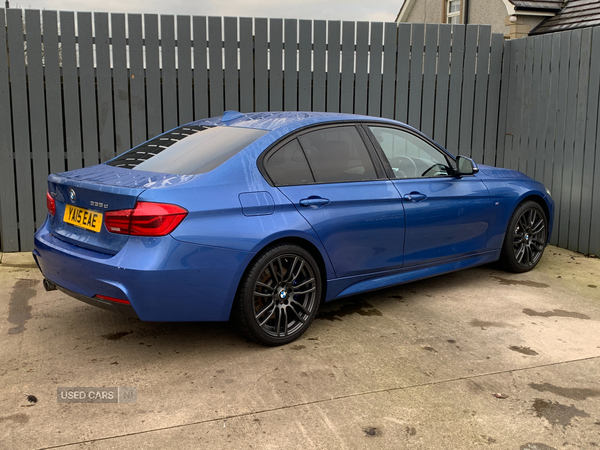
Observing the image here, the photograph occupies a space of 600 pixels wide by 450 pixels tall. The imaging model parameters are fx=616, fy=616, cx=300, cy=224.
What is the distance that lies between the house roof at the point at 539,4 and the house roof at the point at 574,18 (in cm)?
22

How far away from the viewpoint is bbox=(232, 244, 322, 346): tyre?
155 inches

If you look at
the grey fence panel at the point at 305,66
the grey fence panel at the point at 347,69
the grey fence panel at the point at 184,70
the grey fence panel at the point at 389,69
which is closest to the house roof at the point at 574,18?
the grey fence panel at the point at 389,69

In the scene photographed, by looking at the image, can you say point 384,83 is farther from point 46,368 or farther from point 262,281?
point 46,368

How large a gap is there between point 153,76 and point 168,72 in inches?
7.1

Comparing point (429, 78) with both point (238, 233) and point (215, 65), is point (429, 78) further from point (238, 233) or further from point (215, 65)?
point (238, 233)

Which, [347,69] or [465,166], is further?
[347,69]

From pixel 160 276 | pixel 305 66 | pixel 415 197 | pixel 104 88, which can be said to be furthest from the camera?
pixel 305 66

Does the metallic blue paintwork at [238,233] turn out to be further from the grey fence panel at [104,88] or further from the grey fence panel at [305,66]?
the grey fence panel at [305,66]

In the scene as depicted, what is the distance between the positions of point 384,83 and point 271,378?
514 centimetres

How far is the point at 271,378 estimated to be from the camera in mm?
3730

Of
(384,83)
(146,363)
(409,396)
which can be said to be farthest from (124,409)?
(384,83)

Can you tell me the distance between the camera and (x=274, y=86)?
757 cm

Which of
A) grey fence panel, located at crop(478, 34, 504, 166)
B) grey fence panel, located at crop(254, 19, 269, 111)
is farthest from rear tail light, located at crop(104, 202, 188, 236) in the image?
grey fence panel, located at crop(478, 34, 504, 166)

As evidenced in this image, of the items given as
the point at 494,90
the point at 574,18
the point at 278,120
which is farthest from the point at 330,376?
the point at 574,18
